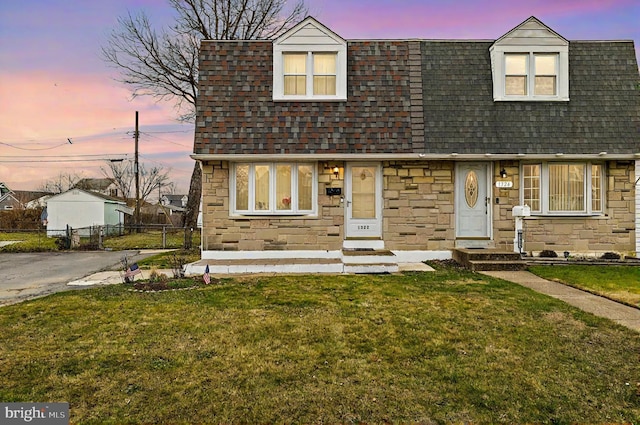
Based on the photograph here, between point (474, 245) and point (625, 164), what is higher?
point (625, 164)

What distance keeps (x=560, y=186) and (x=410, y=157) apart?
450cm

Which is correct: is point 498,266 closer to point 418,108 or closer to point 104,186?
point 418,108

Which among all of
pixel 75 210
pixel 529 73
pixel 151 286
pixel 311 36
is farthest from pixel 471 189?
pixel 75 210

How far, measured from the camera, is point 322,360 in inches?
150

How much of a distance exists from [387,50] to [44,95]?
15586 millimetres

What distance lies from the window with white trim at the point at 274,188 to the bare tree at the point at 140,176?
42.6m

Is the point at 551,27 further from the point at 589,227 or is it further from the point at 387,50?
the point at 589,227

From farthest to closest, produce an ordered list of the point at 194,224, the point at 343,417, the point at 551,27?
the point at 194,224, the point at 551,27, the point at 343,417

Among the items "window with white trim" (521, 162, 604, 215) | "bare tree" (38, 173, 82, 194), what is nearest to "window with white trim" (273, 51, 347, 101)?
"window with white trim" (521, 162, 604, 215)

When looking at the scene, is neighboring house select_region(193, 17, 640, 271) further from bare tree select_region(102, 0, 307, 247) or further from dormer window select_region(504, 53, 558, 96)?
bare tree select_region(102, 0, 307, 247)

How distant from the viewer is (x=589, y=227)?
34.0 ft

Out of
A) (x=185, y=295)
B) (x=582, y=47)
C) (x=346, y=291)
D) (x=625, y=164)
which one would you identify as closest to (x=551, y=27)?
(x=582, y=47)

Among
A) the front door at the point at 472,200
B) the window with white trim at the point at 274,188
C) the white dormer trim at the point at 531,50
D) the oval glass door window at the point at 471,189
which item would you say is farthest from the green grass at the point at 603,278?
the window with white trim at the point at 274,188

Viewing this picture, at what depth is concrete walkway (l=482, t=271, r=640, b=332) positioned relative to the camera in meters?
5.09
